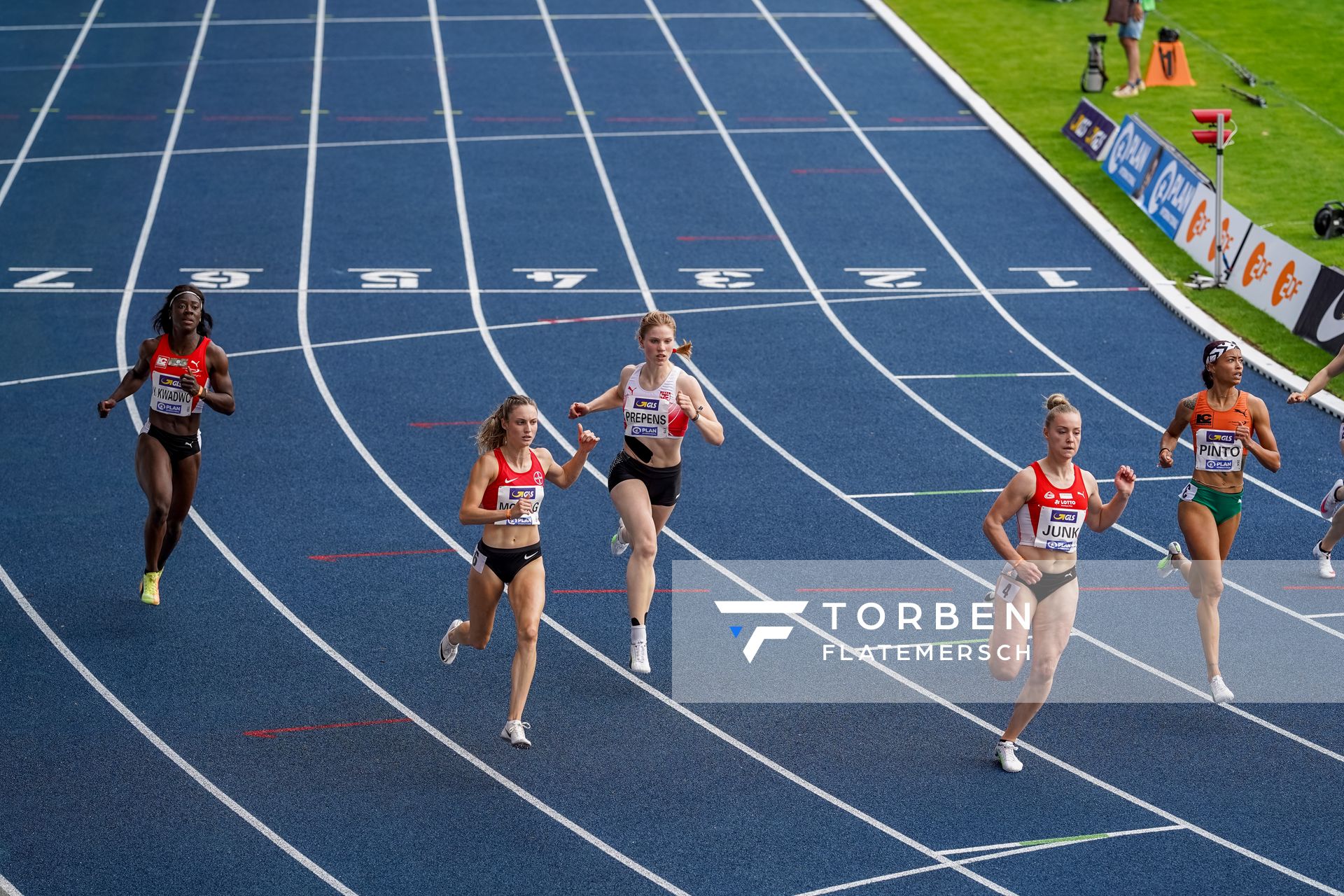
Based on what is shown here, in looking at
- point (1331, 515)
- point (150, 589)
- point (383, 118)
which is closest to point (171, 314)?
point (150, 589)

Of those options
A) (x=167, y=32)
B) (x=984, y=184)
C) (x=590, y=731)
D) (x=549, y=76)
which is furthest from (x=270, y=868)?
(x=167, y=32)

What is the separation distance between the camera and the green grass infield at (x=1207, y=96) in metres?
16.7

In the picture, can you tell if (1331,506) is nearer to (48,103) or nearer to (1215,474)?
(1215,474)

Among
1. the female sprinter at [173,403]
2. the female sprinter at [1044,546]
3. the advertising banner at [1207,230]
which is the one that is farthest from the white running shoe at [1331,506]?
the female sprinter at [173,403]

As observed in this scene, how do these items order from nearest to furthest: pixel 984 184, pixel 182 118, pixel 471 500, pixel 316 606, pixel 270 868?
pixel 270 868 → pixel 471 500 → pixel 316 606 → pixel 984 184 → pixel 182 118

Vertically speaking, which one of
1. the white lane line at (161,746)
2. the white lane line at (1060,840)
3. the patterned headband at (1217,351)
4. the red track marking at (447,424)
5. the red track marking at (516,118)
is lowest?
the white lane line at (161,746)

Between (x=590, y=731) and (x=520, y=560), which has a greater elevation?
(x=520, y=560)

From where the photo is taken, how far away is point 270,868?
7230 mm

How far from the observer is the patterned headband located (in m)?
8.55

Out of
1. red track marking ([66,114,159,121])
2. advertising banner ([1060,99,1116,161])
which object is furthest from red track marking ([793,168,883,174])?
red track marking ([66,114,159,121])

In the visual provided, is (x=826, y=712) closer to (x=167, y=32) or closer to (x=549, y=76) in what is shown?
(x=549, y=76)

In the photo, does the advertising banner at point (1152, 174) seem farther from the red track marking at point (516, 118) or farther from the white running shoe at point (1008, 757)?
the white running shoe at point (1008, 757)

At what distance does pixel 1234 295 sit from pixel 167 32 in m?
16.5

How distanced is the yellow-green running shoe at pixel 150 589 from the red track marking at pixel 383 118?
11.7 meters
